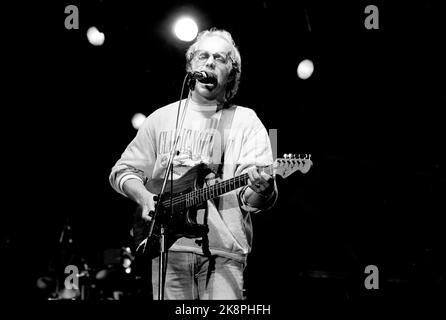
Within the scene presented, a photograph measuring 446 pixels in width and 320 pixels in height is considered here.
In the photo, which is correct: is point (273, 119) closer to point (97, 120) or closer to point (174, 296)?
point (97, 120)

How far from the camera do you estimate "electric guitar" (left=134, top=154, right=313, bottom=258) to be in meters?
2.62

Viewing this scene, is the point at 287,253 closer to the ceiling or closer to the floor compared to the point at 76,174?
closer to the floor

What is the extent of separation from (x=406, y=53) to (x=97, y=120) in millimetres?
2774

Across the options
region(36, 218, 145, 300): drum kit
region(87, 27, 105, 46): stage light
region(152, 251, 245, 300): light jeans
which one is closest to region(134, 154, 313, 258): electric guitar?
region(152, 251, 245, 300): light jeans

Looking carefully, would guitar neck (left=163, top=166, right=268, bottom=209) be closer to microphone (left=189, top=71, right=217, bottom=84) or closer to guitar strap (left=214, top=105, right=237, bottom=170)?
guitar strap (left=214, top=105, right=237, bottom=170)

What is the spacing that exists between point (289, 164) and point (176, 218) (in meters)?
0.63

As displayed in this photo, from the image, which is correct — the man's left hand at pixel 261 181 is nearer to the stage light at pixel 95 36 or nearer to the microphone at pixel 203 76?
the microphone at pixel 203 76

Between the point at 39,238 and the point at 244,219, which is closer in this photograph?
the point at 244,219

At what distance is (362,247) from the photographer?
526 centimetres

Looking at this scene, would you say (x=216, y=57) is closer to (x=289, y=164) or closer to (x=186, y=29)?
(x=289, y=164)

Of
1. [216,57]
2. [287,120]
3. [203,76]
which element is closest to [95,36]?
[287,120]

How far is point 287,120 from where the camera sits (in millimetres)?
4652
